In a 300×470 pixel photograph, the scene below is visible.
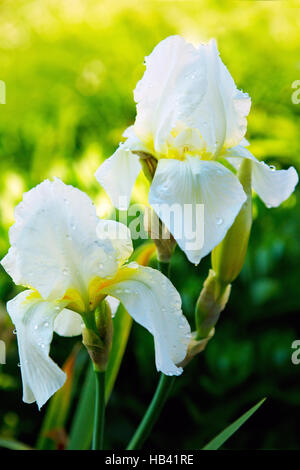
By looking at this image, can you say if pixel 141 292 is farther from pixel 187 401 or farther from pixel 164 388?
pixel 187 401

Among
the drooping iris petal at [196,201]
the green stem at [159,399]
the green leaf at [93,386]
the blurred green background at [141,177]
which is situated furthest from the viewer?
the blurred green background at [141,177]

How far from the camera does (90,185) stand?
3.44 ft

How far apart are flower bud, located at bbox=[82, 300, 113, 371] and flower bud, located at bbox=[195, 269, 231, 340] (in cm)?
9

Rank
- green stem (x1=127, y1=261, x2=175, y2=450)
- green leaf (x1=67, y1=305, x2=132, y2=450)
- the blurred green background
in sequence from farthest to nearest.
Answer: the blurred green background → green leaf (x1=67, y1=305, x2=132, y2=450) → green stem (x1=127, y1=261, x2=175, y2=450)

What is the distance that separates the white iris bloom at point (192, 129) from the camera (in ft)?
1.27

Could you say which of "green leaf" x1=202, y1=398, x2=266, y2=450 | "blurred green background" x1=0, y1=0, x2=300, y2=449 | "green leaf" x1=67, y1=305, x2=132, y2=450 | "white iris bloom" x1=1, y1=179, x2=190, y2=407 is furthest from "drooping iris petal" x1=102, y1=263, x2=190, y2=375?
"blurred green background" x1=0, y1=0, x2=300, y2=449

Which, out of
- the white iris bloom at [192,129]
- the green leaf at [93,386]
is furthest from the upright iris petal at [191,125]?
the green leaf at [93,386]

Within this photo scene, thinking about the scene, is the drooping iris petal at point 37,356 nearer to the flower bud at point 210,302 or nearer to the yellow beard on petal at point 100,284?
the yellow beard on petal at point 100,284

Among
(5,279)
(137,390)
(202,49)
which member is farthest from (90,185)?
(202,49)

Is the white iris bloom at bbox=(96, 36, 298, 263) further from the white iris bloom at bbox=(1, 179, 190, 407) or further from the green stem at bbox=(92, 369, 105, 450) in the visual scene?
the green stem at bbox=(92, 369, 105, 450)

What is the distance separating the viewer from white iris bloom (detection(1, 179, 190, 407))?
0.39m

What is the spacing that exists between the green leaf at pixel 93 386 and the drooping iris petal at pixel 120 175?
19 cm

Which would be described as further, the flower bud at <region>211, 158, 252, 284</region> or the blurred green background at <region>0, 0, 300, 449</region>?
the blurred green background at <region>0, 0, 300, 449</region>

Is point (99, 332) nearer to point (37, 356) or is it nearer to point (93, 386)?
point (37, 356)
